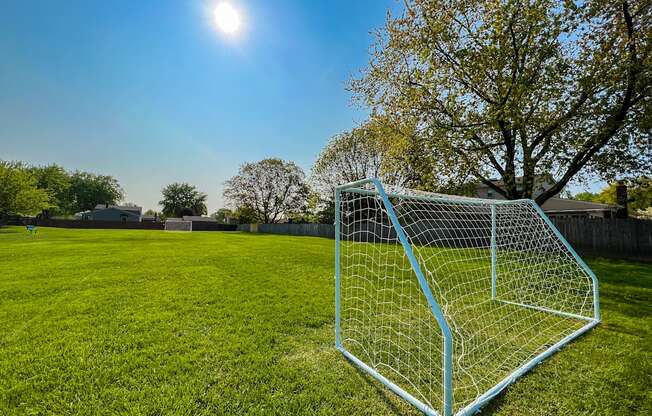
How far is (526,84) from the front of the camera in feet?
28.9

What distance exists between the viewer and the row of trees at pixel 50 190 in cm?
2791

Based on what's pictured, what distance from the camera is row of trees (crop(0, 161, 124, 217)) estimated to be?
2791 cm

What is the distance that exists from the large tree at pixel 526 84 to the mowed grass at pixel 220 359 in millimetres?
6338

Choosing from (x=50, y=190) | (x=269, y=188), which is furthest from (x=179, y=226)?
(x=50, y=190)

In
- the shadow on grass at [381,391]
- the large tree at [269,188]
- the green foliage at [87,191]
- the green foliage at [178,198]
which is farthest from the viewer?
the green foliage at [178,198]

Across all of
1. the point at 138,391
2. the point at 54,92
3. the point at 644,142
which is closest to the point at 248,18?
the point at 138,391

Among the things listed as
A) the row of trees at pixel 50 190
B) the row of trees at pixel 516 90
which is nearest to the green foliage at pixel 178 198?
the row of trees at pixel 50 190

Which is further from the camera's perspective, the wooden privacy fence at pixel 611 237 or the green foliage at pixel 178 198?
the green foliage at pixel 178 198

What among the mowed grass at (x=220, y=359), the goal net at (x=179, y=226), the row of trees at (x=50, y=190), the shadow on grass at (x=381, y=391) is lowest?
the shadow on grass at (x=381, y=391)

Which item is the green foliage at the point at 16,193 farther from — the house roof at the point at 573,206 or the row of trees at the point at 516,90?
the house roof at the point at 573,206

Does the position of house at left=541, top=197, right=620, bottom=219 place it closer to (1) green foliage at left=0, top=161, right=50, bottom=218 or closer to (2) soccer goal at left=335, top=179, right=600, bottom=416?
(2) soccer goal at left=335, top=179, right=600, bottom=416

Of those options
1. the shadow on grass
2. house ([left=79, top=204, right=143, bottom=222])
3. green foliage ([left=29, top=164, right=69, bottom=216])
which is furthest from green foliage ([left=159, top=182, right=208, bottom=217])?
the shadow on grass

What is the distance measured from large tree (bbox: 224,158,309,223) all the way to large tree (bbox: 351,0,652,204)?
28.4 meters

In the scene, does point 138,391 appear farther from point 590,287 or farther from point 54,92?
point 54,92
